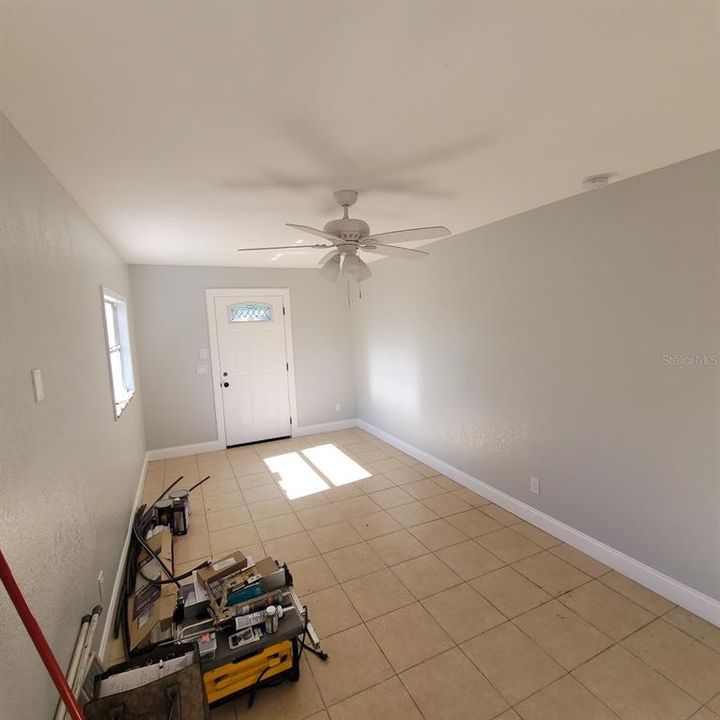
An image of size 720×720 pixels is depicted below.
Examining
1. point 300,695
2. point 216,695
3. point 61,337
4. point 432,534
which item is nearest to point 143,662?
point 216,695

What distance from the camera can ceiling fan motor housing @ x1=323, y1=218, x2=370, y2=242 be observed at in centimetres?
209

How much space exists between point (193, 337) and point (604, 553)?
15.2ft

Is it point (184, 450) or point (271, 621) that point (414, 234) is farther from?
point (184, 450)

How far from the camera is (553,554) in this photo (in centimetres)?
265

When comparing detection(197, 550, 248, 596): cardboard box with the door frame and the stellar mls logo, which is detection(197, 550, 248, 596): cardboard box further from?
the door frame

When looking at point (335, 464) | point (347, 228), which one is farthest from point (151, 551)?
point (347, 228)

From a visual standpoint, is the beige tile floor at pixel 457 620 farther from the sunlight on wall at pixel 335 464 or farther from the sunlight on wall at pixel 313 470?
the sunlight on wall at pixel 335 464

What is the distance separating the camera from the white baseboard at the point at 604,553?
207 centimetres

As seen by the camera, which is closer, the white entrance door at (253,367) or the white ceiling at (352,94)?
the white ceiling at (352,94)

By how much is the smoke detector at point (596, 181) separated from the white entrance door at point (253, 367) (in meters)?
3.83

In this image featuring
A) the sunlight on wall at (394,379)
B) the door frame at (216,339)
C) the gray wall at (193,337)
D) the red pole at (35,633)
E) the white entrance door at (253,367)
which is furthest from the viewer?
the white entrance door at (253,367)

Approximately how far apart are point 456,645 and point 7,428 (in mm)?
2169

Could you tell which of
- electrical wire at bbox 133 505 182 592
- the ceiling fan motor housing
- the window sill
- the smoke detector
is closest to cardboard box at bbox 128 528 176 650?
electrical wire at bbox 133 505 182 592

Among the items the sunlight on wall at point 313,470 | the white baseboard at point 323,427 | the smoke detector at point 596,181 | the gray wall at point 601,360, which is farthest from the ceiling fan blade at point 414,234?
the white baseboard at point 323,427
